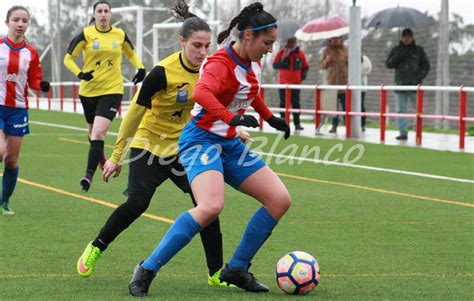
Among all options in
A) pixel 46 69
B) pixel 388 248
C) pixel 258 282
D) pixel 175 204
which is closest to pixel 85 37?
pixel 175 204

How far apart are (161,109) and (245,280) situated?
1.36 metres

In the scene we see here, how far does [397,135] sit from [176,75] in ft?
55.2

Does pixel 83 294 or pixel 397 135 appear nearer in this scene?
pixel 83 294

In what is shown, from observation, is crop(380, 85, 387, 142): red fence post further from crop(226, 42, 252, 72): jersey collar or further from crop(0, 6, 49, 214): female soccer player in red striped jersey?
crop(226, 42, 252, 72): jersey collar

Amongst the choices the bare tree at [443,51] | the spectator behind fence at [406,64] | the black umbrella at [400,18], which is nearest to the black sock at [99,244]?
the spectator behind fence at [406,64]

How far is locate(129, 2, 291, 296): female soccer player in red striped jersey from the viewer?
6.98 meters

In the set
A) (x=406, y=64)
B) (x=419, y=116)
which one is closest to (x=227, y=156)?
(x=419, y=116)

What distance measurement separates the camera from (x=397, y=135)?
951 inches

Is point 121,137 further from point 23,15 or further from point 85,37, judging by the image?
point 85,37

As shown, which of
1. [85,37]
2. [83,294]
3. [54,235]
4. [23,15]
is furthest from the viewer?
[85,37]

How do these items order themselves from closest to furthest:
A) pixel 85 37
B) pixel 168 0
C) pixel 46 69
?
pixel 85 37
pixel 168 0
pixel 46 69

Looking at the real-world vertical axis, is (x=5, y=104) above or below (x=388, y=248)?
above

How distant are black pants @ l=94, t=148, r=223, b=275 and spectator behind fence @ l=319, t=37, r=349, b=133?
662 inches

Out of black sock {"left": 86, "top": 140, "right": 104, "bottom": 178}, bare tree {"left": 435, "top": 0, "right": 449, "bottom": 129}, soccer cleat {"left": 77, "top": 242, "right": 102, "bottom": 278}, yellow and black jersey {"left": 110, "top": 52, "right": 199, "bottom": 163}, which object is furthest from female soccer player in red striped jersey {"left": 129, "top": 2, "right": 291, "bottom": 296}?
bare tree {"left": 435, "top": 0, "right": 449, "bottom": 129}
